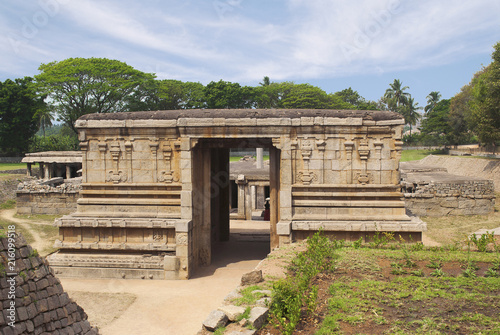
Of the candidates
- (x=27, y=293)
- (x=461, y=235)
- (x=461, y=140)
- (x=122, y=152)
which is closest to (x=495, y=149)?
(x=461, y=140)

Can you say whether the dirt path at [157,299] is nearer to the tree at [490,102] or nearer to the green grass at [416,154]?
the tree at [490,102]

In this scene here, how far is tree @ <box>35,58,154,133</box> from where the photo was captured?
155ft

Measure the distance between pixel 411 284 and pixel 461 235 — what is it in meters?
13.7

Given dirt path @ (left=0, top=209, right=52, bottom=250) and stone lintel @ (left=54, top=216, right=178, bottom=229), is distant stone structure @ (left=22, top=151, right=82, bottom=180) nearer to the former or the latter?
dirt path @ (left=0, top=209, right=52, bottom=250)

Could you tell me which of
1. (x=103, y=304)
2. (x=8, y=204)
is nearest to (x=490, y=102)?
(x=103, y=304)

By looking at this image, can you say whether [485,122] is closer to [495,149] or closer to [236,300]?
[495,149]

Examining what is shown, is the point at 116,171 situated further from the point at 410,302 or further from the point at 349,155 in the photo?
the point at 410,302

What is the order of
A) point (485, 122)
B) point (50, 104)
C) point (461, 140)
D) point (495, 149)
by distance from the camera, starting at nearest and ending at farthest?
point (485, 122)
point (495, 149)
point (50, 104)
point (461, 140)

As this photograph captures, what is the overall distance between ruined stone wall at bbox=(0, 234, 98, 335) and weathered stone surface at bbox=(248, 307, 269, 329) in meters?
4.08

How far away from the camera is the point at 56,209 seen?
27.3 metres

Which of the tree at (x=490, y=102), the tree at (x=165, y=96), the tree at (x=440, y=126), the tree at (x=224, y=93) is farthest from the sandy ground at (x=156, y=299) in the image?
the tree at (x=440, y=126)

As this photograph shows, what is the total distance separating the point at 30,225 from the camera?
2409 centimetres

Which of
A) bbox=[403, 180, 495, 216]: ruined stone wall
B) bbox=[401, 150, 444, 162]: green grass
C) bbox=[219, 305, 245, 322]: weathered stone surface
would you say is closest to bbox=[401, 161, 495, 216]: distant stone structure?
bbox=[403, 180, 495, 216]: ruined stone wall

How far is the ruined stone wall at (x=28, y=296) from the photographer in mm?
7055
